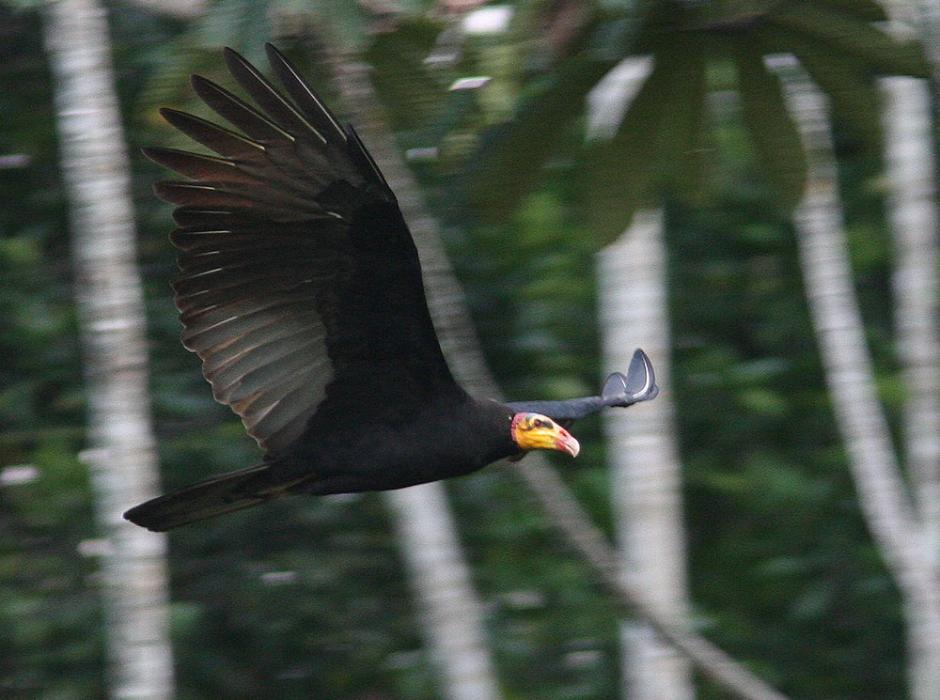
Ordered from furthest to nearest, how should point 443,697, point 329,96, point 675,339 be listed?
point 675,339
point 443,697
point 329,96

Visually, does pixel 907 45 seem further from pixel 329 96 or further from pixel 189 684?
pixel 189 684

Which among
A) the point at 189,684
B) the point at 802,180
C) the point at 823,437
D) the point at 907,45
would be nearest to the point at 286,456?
the point at 802,180

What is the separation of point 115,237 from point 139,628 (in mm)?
1166

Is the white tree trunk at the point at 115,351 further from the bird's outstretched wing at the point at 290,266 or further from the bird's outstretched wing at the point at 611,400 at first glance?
the bird's outstretched wing at the point at 611,400

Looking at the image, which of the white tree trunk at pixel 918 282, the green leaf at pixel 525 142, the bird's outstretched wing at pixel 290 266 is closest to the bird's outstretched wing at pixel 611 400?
the bird's outstretched wing at pixel 290 266

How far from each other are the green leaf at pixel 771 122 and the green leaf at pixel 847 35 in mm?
117

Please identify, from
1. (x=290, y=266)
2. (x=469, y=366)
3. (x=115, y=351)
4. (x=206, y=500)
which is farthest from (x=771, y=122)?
(x=115, y=351)

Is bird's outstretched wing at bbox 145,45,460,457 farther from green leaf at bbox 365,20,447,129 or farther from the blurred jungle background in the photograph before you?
green leaf at bbox 365,20,447,129

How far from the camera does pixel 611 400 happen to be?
180 inches

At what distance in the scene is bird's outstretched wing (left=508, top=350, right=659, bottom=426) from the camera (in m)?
4.51

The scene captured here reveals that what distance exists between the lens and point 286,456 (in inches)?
164

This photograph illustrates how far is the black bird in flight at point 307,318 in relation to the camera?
12.3 ft

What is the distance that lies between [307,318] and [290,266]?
149 mm

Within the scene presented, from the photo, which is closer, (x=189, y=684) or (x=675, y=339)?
(x=189, y=684)
